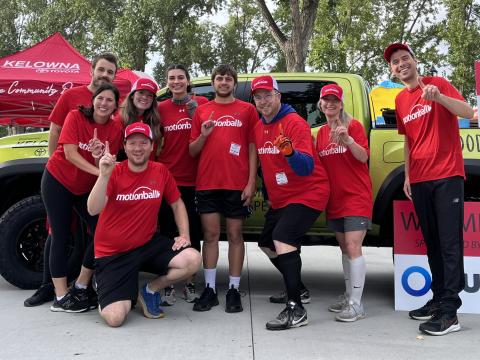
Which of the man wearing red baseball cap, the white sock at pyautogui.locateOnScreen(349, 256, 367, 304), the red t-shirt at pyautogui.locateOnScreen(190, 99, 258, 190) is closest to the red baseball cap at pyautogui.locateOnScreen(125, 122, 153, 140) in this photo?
the red t-shirt at pyautogui.locateOnScreen(190, 99, 258, 190)

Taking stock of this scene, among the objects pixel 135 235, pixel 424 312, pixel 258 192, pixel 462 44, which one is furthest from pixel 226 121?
pixel 462 44

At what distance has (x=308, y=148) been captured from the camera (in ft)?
11.8

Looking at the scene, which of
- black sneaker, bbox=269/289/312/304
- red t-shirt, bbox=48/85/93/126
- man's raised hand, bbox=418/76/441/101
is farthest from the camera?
black sneaker, bbox=269/289/312/304

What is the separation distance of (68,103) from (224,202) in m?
1.43

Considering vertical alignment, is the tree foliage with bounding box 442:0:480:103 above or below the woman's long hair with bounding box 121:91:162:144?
above

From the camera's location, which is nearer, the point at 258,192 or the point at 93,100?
the point at 93,100

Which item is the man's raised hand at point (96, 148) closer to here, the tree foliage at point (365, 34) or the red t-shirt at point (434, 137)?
the red t-shirt at point (434, 137)

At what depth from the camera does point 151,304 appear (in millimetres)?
3846

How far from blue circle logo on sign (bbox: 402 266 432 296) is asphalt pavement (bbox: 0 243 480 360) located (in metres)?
0.22

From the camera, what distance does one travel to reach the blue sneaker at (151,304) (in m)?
3.83

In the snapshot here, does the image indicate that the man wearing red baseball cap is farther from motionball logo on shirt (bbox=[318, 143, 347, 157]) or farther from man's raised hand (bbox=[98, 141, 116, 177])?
man's raised hand (bbox=[98, 141, 116, 177])

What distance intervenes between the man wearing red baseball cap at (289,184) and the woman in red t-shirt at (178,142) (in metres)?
0.62

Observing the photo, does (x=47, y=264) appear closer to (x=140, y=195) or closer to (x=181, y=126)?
(x=140, y=195)

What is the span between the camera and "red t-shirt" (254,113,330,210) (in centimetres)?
366
